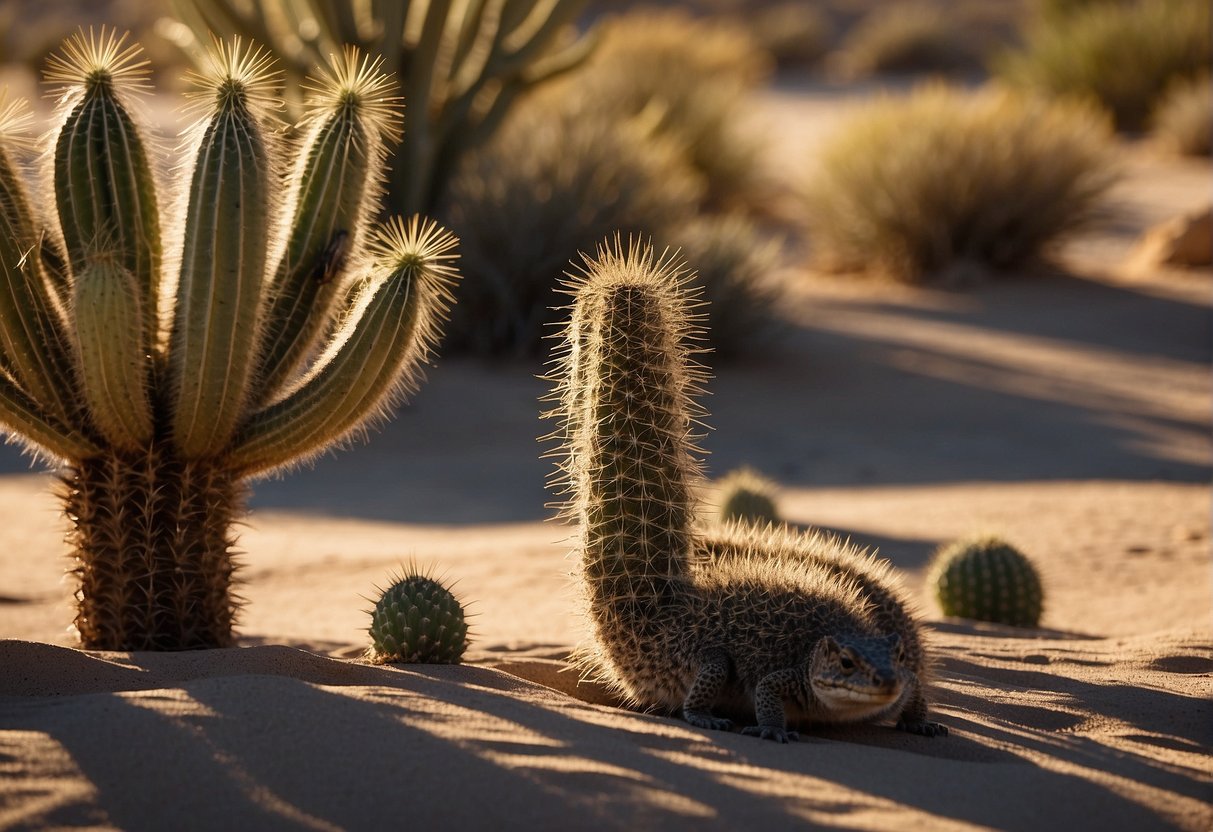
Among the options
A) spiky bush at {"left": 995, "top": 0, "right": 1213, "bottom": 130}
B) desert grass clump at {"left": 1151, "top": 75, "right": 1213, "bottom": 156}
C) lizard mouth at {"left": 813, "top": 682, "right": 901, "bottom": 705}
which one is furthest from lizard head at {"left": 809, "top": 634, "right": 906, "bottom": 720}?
spiky bush at {"left": 995, "top": 0, "right": 1213, "bottom": 130}

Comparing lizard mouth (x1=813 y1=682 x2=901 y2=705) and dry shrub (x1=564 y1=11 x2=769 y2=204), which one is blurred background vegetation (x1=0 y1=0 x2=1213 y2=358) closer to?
dry shrub (x1=564 y1=11 x2=769 y2=204)

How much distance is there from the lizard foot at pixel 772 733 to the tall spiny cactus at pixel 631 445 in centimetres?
55

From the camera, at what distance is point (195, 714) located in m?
3.80

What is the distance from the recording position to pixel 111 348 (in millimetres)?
4781

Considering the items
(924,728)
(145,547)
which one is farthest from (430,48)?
(924,728)

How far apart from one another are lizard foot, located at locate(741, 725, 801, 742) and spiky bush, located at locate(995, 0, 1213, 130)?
975 inches

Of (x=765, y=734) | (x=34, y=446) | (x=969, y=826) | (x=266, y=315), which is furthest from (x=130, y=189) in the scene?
(x=969, y=826)

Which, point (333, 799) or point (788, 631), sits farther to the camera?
point (788, 631)

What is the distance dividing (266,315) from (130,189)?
0.67 m

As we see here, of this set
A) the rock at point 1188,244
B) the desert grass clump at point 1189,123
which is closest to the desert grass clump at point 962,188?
the rock at point 1188,244

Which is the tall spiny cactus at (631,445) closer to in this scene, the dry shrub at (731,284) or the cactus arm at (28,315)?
the cactus arm at (28,315)

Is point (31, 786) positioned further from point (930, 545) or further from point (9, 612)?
point (930, 545)

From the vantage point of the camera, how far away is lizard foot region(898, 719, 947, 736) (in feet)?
14.0

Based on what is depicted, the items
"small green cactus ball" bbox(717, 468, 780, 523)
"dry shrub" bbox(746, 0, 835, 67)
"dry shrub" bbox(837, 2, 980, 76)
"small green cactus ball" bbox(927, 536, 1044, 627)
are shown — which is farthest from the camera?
"dry shrub" bbox(746, 0, 835, 67)
